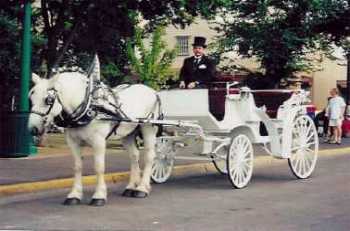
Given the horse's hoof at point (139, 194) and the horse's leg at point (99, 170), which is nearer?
A: the horse's leg at point (99, 170)

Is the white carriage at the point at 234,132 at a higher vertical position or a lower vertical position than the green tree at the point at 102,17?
lower

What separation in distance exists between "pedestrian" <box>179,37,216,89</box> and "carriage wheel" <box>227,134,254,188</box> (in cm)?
123

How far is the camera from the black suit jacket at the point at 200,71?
12.7 metres

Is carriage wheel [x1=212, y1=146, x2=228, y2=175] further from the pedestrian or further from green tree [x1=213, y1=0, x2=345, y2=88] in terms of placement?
green tree [x1=213, y1=0, x2=345, y2=88]

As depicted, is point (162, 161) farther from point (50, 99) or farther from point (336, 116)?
point (336, 116)

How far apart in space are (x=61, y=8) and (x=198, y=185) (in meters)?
7.56

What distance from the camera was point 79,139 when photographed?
34.3 ft

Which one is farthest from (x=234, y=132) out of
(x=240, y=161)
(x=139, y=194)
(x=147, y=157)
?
(x=139, y=194)

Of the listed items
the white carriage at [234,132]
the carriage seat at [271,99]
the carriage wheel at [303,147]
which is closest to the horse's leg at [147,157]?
the white carriage at [234,132]

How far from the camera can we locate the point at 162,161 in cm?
1273

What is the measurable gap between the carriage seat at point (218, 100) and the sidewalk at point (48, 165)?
256 cm

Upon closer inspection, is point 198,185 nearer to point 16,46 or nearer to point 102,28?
point 102,28

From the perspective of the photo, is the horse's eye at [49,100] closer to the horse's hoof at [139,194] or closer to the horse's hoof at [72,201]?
the horse's hoof at [72,201]

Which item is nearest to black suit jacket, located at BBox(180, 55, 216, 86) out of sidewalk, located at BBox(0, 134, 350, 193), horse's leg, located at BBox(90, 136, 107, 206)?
sidewalk, located at BBox(0, 134, 350, 193)
